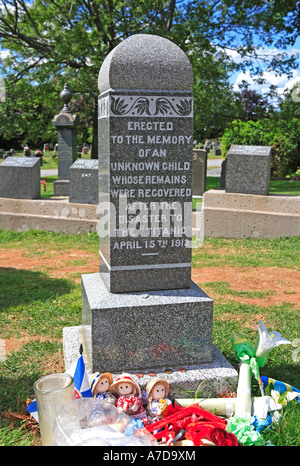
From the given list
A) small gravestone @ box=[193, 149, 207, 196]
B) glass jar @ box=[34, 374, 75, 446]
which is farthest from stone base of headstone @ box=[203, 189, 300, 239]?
glass jar @ box=[34, 374, 75, 446]

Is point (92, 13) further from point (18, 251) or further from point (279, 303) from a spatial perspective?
point (279, 303)

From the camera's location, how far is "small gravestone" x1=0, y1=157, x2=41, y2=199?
33.0 feet

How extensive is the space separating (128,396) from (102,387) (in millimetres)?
184

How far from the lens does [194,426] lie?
2771mm

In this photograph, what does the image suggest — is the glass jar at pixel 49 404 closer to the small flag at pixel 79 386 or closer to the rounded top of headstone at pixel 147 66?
the small flag at pixel 79 386

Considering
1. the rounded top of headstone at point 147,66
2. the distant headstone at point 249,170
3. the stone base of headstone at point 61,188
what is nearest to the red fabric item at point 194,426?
the rounded top of headstone at point 147,66

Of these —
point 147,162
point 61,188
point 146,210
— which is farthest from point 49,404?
point 61,188

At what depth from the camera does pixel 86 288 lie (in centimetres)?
366

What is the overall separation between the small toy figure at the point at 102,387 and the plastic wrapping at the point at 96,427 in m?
0.17

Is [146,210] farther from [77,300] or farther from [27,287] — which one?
[27,287]

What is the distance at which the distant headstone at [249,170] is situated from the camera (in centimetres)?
898

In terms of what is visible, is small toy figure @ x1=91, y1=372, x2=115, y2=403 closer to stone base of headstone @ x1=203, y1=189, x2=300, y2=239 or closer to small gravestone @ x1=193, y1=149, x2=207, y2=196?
stone base of headstone @ x1=203, y1=189, x2=300, y2=239

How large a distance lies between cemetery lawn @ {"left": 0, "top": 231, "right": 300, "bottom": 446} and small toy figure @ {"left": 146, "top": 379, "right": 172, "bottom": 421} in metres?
0.68

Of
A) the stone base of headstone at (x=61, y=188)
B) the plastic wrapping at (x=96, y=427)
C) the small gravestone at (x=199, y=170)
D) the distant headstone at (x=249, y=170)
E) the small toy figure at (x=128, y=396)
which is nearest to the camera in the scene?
the plastic wrapping at (x=96, y=427)
